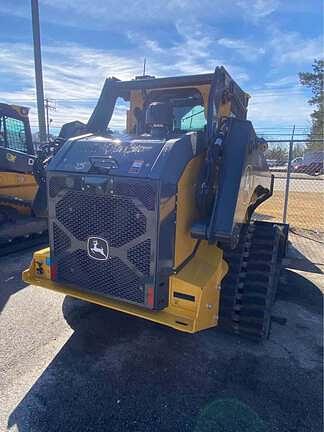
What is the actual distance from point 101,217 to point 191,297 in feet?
3.38

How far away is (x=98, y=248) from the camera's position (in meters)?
2.96

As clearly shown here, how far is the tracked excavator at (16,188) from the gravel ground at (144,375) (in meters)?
2.34

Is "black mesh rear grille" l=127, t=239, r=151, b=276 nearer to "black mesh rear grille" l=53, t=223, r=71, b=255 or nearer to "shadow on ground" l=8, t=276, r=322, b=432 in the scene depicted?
"black mesh rear grille" l=53, t=223, r=71, b=255

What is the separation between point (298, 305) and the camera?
14.4ft

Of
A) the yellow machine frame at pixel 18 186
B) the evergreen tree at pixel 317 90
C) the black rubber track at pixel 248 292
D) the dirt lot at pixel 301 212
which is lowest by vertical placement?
the dirt lot at pixel 301 212

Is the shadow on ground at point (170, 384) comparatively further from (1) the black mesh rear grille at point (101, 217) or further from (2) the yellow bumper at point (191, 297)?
(1) the black mesh rear grille at point (101, 217)

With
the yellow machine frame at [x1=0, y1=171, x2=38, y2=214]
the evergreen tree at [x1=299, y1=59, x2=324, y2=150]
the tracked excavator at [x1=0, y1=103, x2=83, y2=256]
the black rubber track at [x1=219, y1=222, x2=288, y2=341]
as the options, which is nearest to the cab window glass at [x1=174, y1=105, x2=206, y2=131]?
the black rubber track at [x1=219, y1=222, x2=288, y2=341]

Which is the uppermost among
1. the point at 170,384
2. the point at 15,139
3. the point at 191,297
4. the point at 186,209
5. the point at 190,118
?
the point at 190,118

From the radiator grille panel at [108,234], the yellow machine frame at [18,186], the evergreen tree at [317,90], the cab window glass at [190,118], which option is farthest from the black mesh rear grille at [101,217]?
the evergreen tree at [317,90]

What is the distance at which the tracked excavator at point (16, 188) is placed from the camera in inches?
241

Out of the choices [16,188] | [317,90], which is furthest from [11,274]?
[317,90]

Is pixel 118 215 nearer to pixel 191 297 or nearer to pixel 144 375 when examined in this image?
pixel 191 297

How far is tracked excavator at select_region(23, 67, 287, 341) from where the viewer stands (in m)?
2.71

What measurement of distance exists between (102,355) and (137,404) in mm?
701
